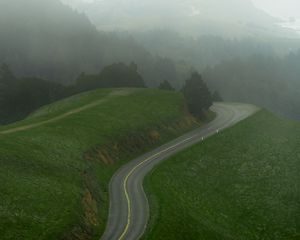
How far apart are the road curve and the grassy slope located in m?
1.39

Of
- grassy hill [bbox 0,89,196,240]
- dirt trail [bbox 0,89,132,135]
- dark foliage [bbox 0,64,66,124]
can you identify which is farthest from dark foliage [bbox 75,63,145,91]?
grassy hill [bbox 0,89,196,240]

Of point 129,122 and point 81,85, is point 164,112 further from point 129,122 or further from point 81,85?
point 81,85

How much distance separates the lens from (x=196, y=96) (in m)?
101

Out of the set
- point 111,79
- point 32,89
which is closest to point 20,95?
point 32,89

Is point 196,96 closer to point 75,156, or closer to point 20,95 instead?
point 75,156

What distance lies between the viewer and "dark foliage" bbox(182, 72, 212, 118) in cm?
10069

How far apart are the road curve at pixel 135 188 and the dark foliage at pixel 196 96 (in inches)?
180

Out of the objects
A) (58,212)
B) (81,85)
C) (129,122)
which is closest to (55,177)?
(58,212)

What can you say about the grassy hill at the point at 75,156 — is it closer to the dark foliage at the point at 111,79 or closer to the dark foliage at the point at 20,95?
the dark foliage at the point at 20,95

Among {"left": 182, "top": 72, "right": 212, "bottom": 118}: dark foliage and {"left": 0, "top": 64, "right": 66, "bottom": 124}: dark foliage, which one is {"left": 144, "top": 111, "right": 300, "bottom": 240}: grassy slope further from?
{"left": 0, "top": 64, "right": 66, "bottom": 124}: dark foliage

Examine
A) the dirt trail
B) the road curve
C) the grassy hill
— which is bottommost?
the road curve

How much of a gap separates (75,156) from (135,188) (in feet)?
35.9

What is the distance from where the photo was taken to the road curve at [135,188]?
4308 cm

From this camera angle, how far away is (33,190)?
45219 mm
